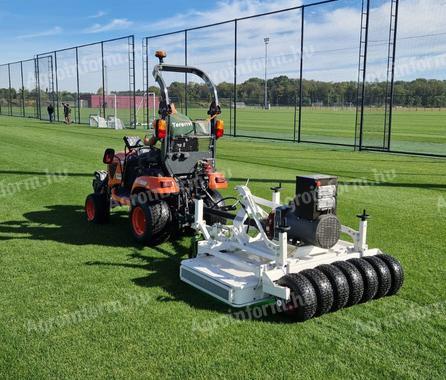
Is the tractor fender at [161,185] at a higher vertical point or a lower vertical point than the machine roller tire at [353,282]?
higher

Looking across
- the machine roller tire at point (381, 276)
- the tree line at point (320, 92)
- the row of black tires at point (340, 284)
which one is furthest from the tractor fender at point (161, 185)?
the tree line at point (320, 92)

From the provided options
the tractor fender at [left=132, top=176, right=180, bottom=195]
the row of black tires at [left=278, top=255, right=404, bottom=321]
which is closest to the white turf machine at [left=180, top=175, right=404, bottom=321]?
the row of black tires at [left=278, top=255, right=404, bottom=321]

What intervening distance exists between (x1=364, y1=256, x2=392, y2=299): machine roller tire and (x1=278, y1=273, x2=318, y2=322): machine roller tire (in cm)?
83

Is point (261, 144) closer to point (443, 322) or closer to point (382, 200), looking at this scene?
point (382, 200)

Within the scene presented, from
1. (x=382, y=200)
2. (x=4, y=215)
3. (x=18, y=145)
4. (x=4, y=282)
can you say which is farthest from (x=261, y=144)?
(x=4, y=282)

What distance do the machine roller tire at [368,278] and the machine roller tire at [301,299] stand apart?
0.62 metres

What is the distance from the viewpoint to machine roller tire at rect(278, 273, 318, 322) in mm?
4254

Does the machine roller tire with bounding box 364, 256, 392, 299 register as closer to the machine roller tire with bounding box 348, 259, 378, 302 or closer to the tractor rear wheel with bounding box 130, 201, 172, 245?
the machine roller tire with bounding box 348, 259, 378, 302

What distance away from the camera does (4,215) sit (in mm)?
8281

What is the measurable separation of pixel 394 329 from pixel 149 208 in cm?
323

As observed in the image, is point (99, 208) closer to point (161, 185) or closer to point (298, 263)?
point (161, 185)

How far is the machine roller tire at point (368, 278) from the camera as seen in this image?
15.3 ft

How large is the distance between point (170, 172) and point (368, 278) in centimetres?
302

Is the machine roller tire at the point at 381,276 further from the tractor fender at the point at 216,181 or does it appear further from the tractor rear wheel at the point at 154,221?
the tractor rear wheel at the point at 154,221
